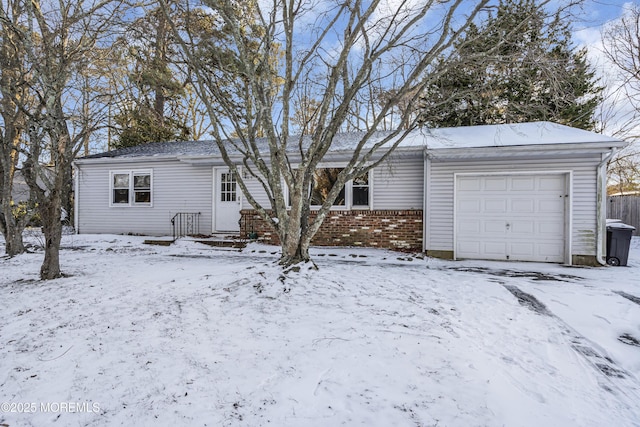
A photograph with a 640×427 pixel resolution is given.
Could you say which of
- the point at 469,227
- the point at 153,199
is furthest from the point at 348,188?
the point at 153,199

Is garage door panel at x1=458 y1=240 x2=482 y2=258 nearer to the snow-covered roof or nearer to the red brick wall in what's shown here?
the red brick wall

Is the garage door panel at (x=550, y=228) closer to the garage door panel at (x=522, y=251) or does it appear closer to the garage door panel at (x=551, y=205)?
the garage door panel at (x=551, y=205)

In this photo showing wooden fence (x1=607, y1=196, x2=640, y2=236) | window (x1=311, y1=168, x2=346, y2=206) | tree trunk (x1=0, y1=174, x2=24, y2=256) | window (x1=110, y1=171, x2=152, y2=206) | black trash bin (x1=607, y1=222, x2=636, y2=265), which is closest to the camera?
tree trunk (x1=0, y1=174, x2=24, y2=256)

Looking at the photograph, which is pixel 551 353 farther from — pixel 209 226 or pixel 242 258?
pixel 209 226

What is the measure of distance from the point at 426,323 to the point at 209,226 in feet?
27.8

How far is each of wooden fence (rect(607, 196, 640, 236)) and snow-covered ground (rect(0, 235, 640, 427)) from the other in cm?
1240

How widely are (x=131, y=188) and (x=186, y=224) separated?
250 cm

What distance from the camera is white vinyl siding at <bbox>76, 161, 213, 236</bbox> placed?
34.0ft

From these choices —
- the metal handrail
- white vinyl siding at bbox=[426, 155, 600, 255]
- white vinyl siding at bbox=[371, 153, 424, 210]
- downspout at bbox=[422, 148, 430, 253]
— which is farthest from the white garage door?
the metal handrail

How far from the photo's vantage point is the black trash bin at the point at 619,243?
702 centimetres

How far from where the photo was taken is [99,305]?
3.90 metres

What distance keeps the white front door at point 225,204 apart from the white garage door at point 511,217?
6695 mm

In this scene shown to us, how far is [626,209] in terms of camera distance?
46.7ft

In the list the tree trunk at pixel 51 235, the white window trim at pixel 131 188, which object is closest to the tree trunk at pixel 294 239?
the tree trunk at pixel 51 235
